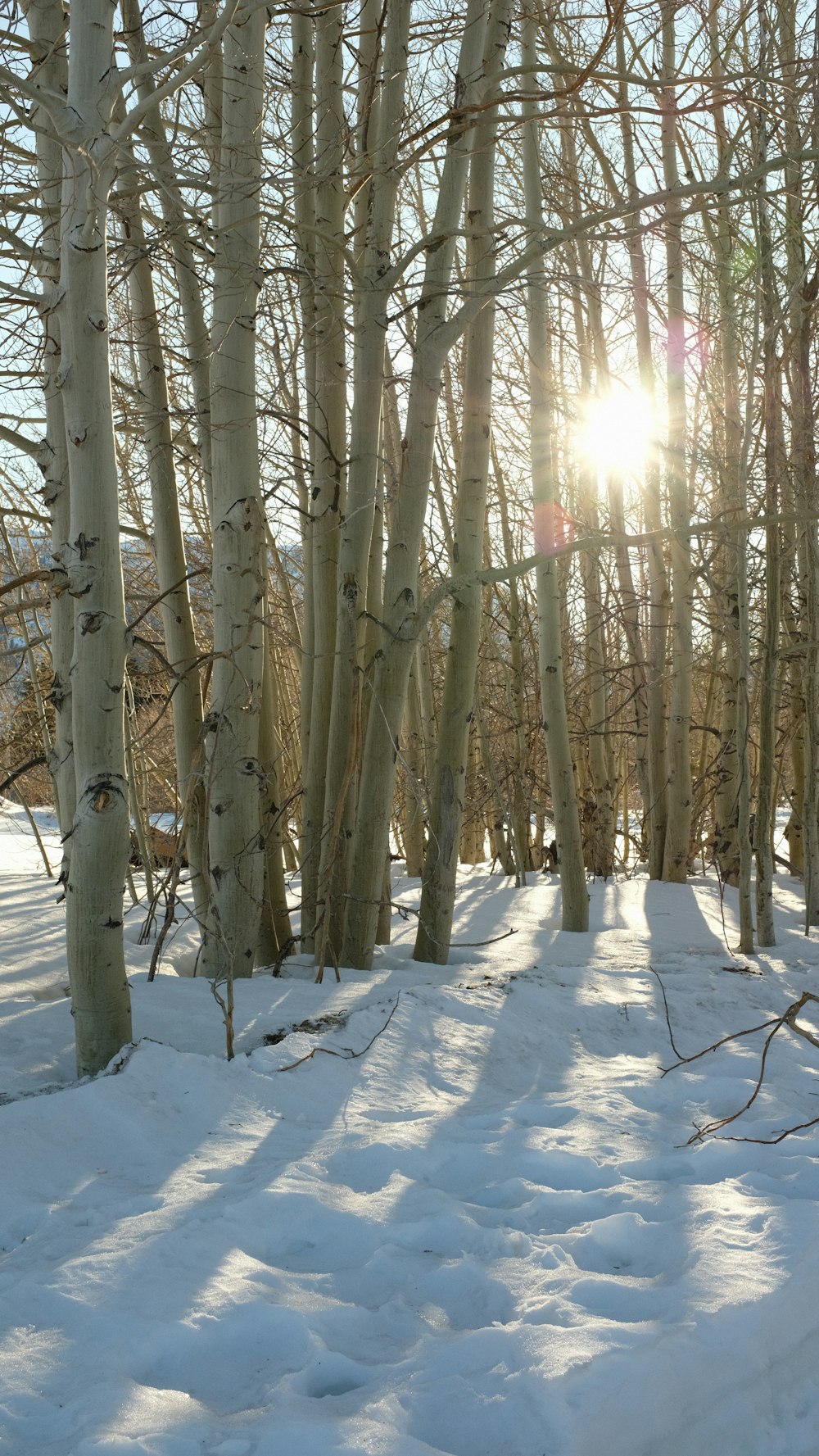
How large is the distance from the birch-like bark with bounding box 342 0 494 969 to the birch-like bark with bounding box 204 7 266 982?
562mm

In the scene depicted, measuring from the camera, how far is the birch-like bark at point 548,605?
6117 millimetres

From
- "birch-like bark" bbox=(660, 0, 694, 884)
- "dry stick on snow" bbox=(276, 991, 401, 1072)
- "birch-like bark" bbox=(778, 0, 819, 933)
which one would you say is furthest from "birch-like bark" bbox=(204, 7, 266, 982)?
"birch-like bark" bbox=(660, 0, 694, 884)

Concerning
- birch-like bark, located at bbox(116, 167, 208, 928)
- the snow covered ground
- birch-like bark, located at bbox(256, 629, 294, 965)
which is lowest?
the snow covered ground

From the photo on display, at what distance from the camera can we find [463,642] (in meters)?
4.90

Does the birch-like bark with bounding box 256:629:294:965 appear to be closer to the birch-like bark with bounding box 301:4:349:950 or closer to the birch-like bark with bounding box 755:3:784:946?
the birch-like bark with bounding box 301:4:349:950

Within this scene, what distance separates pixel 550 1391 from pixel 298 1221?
28.6 inches

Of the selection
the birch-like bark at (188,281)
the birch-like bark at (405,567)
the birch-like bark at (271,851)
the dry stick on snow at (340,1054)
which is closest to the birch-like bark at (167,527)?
the birch-like bark at (188,281)

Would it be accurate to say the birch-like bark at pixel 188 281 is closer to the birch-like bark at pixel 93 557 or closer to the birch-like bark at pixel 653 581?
the birch-like bark at pixel 93 557

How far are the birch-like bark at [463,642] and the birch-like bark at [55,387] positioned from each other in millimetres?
Result: 1773

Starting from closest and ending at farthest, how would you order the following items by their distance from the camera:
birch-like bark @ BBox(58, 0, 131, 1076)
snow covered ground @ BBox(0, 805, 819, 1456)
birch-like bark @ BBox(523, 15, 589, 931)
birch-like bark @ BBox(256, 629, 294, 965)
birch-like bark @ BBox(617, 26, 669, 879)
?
snow covered ground @ BBox(0, 805, 819, 1456) < birch-like bark @ BBox(58, 0, 131, 1076) < birch-like bark @ BBox(256, 629, 294, 965) < birch-like bark @ BBox(523, 15, 589, 931) < birch-like bark @ BBox(617, 26, 669, 879)

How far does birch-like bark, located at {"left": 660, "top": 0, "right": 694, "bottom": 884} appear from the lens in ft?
24.4

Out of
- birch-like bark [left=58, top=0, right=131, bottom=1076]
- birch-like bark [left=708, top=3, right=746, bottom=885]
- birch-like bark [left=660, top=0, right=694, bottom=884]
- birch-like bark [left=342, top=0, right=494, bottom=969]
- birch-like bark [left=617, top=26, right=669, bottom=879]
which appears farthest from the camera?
birch-like bark [left=617, top=26, right=669, bottom=879]

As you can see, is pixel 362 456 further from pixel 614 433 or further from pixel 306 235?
pixel 614 433

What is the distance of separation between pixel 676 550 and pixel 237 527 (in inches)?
183
